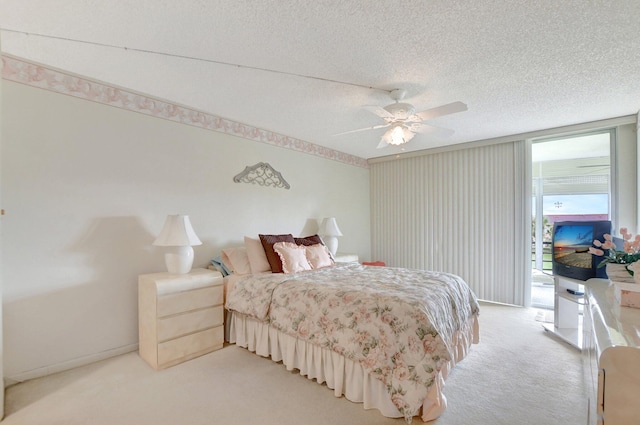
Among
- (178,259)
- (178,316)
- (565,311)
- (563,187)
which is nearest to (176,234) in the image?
(178,259)

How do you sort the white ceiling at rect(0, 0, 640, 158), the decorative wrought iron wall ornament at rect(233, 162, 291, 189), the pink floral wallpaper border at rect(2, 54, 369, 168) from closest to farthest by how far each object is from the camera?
the white ceiling at rect(0, 0, 640, 158)
the pink floral wallpaper border at rect(2, 54, 369, 168)
the decorative wrought iron wall ornament at rect(233, 162, 291, 189)

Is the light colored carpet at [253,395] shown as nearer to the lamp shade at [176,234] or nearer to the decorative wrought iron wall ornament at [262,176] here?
the lamp shade at [176,234]

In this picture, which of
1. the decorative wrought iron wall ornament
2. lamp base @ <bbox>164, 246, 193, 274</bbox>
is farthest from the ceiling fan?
lamp base @ <bbox>164, 246, 193, 274</bbox>

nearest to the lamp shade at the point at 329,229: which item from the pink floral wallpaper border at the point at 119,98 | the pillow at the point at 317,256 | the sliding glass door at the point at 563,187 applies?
the pillow at the point at 317,256

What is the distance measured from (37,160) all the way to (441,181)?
502 cm

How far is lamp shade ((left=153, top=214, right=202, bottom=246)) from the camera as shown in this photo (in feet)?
8.61

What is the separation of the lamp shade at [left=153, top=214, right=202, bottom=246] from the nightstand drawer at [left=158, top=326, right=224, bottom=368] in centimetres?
83

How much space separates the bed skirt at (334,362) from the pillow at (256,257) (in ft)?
1.69

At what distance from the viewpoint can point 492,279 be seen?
4430 mm

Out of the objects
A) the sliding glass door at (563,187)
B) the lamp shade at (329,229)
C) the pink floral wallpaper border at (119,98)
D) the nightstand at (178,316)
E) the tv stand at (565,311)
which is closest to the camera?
the pink floral wallpaper border at (119,98)

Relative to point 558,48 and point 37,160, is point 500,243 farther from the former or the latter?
point 37,160

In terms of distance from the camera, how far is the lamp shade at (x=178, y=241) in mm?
2651

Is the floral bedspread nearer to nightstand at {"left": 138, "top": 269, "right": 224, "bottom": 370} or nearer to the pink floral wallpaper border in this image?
nightstand at {"left": 138, "top": 269, "right": 224, "bottom": 370}

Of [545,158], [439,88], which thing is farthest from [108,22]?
[545,158]
